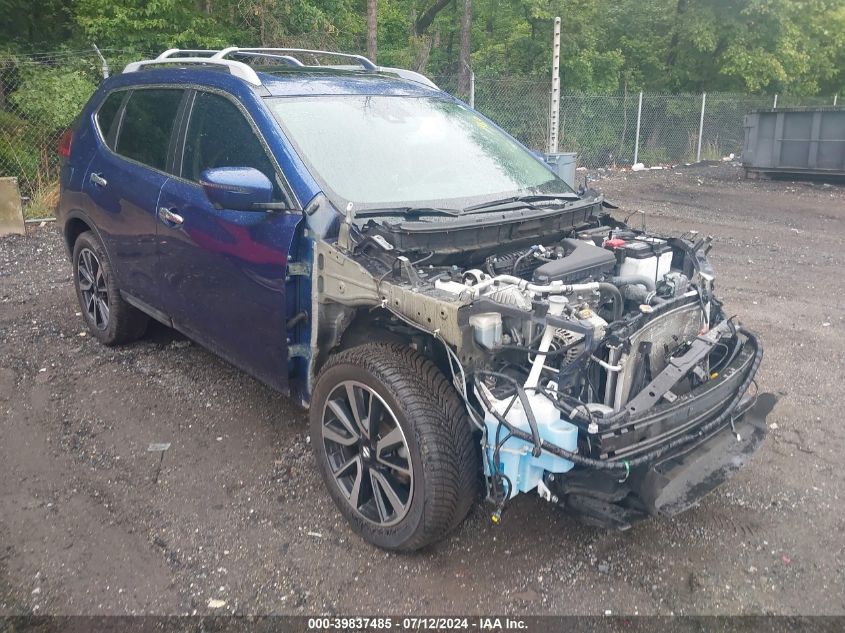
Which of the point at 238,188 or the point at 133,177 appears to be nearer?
the point at 238,188

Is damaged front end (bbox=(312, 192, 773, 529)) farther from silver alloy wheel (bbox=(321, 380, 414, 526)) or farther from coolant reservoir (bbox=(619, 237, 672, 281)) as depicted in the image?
silver alloy wheel (bbox=(321, 380, 414, 526))

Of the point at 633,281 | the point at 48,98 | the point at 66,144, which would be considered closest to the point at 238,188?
the point at 633,281

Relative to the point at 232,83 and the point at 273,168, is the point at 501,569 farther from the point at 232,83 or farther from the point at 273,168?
the point at 232,83

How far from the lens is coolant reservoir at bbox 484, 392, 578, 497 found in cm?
268

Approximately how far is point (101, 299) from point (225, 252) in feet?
7.22

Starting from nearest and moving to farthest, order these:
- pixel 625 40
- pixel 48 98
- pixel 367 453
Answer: pixel 367 453 < pixel 48 98 < pixel 625 40

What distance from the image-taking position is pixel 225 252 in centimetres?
373

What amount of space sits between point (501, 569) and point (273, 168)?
212 centimetres

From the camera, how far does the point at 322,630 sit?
9.18ft

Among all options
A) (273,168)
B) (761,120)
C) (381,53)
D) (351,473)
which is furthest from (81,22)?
(761,120)

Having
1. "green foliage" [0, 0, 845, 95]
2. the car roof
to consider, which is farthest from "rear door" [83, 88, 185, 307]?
"green foliage" [0, 0, 845, 95]

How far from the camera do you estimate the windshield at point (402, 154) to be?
3615 mm

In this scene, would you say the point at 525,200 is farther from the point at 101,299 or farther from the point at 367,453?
the point at 101,299

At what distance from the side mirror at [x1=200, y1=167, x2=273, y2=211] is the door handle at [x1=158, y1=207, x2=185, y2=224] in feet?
2.43
